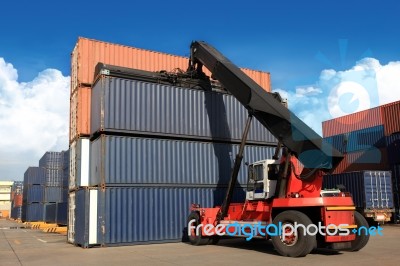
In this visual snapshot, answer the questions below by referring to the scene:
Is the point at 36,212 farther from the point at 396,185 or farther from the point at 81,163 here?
the point at 396,185

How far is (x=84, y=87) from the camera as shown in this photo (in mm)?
17797

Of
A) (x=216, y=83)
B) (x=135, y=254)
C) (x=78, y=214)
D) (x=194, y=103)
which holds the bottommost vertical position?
(x=135, y=254)

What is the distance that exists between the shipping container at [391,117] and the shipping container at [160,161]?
16.5 meters

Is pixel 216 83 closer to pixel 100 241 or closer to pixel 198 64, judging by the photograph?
pixel 198 64

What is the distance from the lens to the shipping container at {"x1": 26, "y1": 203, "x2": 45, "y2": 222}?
140 ft

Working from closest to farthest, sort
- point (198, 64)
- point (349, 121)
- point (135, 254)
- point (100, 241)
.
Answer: point (135, 254)
point (100, 241)
point (198, 64)
point (349, 121)

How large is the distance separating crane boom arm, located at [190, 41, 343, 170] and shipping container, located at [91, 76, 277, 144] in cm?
263

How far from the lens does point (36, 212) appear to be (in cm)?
4338

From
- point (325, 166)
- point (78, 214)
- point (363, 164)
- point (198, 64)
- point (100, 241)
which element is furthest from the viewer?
point (363, 164)

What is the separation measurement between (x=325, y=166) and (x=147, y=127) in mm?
7925

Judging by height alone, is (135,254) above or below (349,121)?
below

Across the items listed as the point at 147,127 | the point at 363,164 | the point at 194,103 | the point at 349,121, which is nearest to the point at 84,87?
the point at 147,127

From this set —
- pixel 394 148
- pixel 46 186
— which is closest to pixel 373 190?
pixel 394 148

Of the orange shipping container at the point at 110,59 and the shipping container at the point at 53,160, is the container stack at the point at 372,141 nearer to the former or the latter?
the orange shipping container at the point at 110,59
